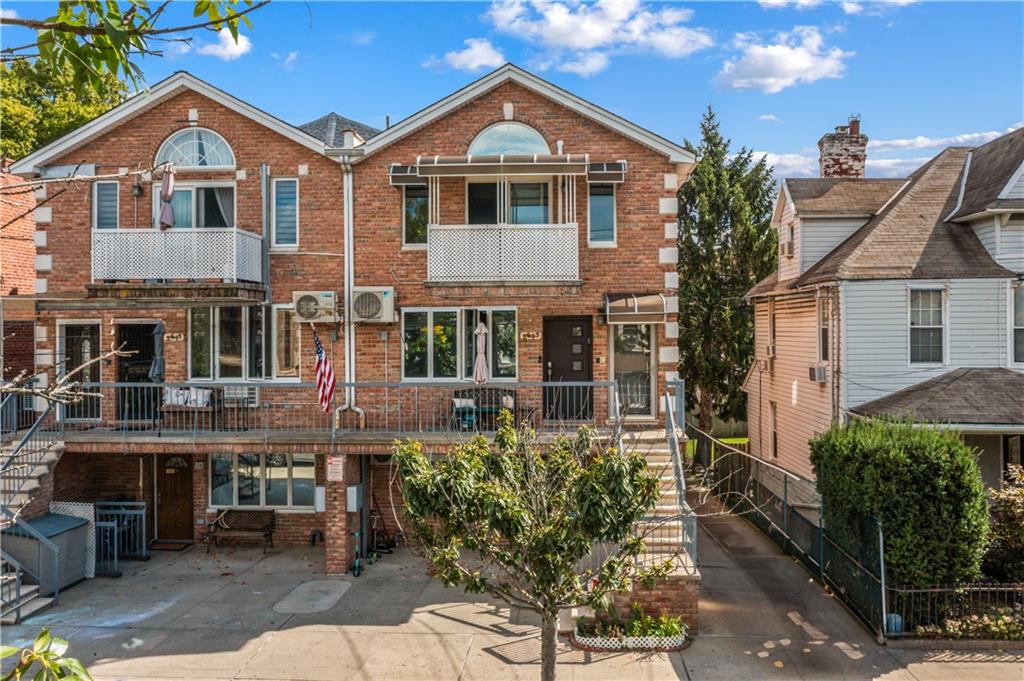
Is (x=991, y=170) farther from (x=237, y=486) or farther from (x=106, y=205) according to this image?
(x=106, y=205)

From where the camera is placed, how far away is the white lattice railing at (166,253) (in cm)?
1448

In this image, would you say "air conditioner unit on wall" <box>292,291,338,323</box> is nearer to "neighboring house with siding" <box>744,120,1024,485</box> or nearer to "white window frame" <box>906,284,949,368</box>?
"neighboring house with siding" <box>744,120,1024,485</box>

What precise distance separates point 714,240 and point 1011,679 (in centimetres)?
1910

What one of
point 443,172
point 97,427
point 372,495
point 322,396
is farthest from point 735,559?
point 97,427

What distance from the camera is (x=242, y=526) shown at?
15.9 metres

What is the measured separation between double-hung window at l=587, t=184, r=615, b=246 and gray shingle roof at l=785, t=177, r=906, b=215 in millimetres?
6774

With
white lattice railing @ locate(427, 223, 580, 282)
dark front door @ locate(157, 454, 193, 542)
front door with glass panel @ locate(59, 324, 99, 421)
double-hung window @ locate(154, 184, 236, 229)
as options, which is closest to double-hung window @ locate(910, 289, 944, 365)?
white lattice railing @ locate(427, 223, 580, 282)

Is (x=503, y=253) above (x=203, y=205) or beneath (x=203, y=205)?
beneath

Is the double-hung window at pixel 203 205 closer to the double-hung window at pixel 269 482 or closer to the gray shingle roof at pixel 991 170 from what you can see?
the double-hung window at pixel 269 482

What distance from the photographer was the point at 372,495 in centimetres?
1580

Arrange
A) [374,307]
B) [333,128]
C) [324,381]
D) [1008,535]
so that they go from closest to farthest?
[1008,535], [324,381], [374,307], [333,128]

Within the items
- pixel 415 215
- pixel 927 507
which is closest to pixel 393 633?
pixel 927 507

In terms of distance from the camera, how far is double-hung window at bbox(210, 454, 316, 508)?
1608cm

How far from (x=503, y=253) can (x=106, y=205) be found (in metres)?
9.09
